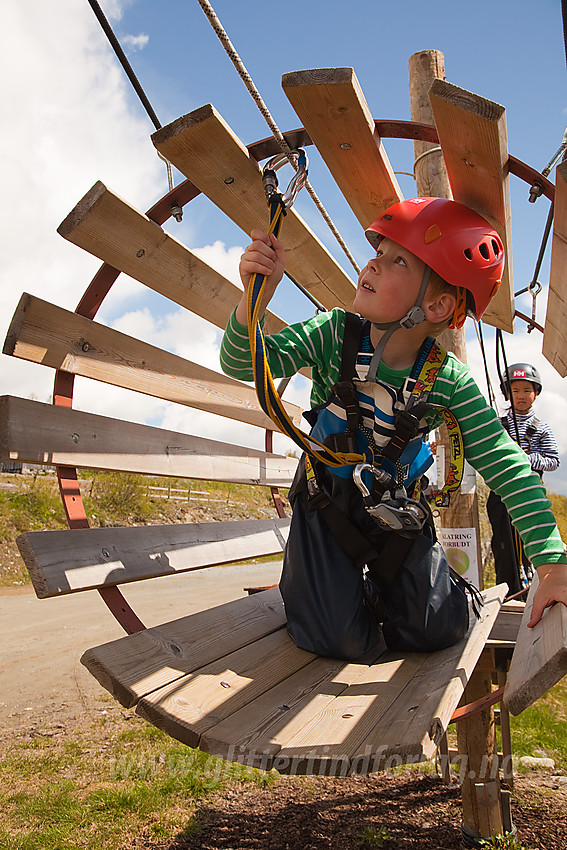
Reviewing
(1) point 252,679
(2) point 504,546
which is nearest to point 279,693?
(1) point 252,679

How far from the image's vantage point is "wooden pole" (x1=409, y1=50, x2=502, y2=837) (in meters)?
2.93

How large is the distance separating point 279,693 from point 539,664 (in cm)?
62

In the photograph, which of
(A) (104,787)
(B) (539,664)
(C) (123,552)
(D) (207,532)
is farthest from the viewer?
(A) (104,787)

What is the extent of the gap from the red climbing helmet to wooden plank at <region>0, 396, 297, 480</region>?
1098mm

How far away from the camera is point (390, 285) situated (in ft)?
6.20

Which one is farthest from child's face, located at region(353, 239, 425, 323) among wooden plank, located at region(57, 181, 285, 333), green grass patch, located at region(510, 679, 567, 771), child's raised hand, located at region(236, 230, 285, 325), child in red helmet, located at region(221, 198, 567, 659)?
green grass patch, located at region(510, 679, 567, 771)

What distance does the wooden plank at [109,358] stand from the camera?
196cm

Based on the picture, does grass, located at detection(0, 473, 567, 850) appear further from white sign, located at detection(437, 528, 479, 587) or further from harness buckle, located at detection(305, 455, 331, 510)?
harness buckle, located at detection(305, 455, 331, 510)

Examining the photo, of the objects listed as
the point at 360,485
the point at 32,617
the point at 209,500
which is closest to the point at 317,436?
the point at 360,485

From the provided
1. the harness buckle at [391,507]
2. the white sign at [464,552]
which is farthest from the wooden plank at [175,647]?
the white sign at [464,552]

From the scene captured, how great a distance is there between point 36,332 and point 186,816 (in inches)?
94.9

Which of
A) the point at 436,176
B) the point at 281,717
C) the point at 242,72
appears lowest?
the point at 281,717

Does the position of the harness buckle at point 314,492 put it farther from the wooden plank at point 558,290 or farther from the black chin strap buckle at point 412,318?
the wooden plank at point 558,290

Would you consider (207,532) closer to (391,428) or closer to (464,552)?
(391,428)
